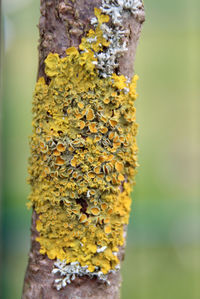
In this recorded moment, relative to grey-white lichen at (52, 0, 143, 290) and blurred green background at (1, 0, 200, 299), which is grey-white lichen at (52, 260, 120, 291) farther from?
blurred green background at (1, 0, 200, 299)

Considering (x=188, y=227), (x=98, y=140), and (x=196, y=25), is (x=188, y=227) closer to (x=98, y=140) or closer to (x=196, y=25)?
(x=196, y=25)

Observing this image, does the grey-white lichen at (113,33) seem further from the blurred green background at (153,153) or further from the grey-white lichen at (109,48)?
the blurred green background at (153,153)

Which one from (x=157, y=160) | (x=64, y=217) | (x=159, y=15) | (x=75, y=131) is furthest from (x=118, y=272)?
(x=159, y=15)

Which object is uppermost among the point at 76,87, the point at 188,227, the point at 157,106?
the point at 157,106

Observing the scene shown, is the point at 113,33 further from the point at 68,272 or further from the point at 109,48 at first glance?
the point at 68,272

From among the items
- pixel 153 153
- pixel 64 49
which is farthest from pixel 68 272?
pixel 153 153

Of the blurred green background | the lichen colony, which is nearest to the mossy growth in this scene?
the lichen colony

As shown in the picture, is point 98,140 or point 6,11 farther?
point 6,11
